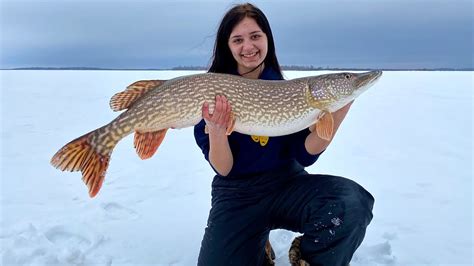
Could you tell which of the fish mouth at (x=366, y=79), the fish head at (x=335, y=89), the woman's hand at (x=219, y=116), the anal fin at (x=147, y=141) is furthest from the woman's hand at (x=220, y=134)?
the fish mouth at (x=366, y=79)

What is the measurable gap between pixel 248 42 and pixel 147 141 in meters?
0.79

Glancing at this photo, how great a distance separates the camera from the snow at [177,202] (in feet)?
7.80

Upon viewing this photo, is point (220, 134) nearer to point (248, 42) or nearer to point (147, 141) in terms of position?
point (147, 141)

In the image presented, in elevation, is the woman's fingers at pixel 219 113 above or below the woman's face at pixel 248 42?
below

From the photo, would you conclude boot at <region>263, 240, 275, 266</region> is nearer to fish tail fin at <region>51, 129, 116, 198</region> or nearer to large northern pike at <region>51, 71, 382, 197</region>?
large northern pike at <region>51, 71, 382, 197</region>

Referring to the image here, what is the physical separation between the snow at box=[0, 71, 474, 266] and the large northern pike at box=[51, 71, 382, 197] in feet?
2.10

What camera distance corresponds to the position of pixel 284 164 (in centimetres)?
240

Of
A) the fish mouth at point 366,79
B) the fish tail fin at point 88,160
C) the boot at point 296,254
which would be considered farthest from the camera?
the fish mouth at point 366,79

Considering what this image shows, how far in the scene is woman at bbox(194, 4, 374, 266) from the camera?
202cm

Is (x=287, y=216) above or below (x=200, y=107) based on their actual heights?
below

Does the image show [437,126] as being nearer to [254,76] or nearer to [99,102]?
[254,76]

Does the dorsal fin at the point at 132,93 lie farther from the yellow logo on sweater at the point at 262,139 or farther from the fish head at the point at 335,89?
the fish head at the point at 335,89

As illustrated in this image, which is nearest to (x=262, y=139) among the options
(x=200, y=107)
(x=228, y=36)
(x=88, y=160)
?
(x=200, y=107)

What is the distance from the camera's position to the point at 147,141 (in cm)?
215
